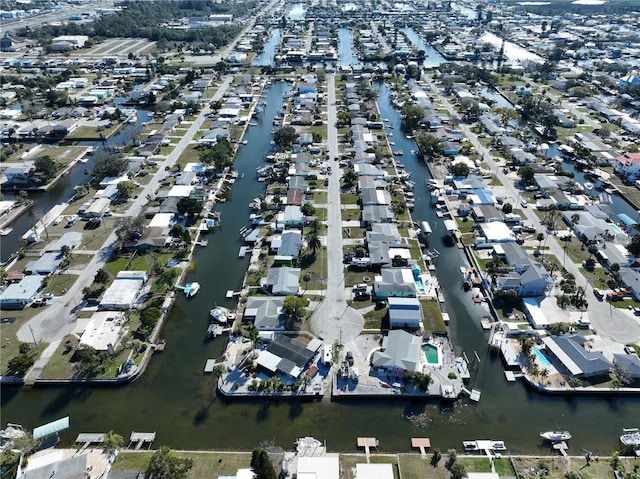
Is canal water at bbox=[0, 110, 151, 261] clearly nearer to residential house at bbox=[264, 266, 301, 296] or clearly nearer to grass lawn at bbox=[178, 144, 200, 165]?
grass lawn at bbox=[178, 144, 200, 165]

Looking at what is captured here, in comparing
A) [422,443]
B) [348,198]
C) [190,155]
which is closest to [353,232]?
[348,198]

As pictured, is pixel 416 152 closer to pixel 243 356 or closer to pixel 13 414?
pixel 243 356

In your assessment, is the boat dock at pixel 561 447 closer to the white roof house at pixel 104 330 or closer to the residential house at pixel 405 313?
the residential house at pixel 405 313

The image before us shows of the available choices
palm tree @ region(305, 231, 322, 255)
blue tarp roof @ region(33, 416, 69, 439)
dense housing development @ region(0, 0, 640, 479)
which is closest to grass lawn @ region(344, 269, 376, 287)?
dense housing development @ region(0, 0, 640, 479)

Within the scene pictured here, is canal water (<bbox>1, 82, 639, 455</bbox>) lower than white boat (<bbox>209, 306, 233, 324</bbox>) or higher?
lower

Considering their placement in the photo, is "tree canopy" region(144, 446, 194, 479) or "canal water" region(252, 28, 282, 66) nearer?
"tree canopy" region(144, 446, 194, 479)

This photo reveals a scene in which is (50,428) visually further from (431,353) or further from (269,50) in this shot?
(269,50)

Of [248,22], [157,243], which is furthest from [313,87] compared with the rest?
[248,22]

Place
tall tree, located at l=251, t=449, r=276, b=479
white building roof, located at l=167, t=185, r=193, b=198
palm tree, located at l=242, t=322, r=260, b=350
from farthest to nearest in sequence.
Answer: white building roof, located at l=167, t=185, r=193, b=198 → palm tree, located at l=242, t=322, r=260, b=350 → tall tree, located at l=251, t=449, r=276, b=479
